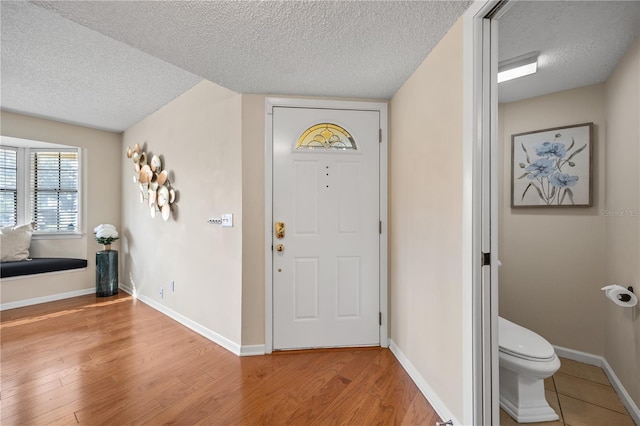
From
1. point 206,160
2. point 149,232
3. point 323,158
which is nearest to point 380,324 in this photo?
point 323,158

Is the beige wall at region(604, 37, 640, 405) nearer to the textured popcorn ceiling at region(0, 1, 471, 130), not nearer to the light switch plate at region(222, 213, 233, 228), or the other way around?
the textured popcorn ceiling at region(0, 1, 471, 130)

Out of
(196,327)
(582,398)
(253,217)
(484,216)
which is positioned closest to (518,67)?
(484,216)

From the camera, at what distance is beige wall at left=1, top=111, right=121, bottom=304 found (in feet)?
12.2

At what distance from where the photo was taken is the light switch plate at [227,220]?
8.32 feet

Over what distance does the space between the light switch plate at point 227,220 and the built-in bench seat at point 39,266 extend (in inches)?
119

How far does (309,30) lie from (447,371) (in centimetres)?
219

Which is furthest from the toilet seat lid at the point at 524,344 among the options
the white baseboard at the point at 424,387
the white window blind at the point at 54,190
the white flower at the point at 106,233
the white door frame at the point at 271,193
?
the white window blind at the point at 54,190

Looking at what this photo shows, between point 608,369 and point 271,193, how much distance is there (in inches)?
92.4

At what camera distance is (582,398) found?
5.04 feet

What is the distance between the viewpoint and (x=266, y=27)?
1.60 meters

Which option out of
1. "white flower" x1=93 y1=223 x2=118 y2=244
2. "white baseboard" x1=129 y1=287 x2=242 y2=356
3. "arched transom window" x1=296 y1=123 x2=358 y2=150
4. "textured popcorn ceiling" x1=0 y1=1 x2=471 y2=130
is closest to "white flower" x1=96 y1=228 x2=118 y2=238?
"white flower" x1=93 y1=223 x2=118 y2=244

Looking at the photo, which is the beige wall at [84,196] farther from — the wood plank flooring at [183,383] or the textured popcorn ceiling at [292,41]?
the textured popcorn ceiling at [292,41]

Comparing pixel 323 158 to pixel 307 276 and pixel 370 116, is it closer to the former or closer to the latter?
pixel 370 116

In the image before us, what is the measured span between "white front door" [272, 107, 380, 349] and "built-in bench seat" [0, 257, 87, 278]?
345 centimetres
